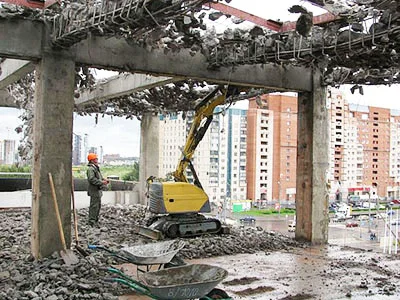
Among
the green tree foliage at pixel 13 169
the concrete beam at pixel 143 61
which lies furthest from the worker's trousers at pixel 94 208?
the green tree foliage at pixel 13 169

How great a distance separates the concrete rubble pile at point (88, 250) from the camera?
5832 millimetres

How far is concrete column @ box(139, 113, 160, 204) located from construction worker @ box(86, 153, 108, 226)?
604 cm

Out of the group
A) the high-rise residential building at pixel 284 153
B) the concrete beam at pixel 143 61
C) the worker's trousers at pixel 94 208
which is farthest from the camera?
the high-rise residential building at pixel 284 153

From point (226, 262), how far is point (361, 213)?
42.7 m

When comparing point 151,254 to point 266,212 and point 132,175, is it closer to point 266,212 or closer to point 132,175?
point 132,175

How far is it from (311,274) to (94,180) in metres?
5.29

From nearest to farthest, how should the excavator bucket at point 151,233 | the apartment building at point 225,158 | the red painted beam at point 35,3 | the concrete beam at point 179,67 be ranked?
the red painted beam at point 35,3 → the concrete beam at point 179,67 → the excavator bucket at point 151,233 → the apartment building at point 225,158

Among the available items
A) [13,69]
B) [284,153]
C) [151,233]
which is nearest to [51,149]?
[13,69]

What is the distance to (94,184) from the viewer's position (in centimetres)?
1066

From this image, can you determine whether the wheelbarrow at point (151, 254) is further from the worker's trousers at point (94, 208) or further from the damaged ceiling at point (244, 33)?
the worker's trousers at point (94, 208)

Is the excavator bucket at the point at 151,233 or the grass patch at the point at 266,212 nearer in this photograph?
the excavator bucket at the point at 151,233

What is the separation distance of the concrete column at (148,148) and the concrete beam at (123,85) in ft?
8.95

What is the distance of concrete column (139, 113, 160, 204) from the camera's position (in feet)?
56.0

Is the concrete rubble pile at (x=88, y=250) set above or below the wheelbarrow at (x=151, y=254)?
→ below
